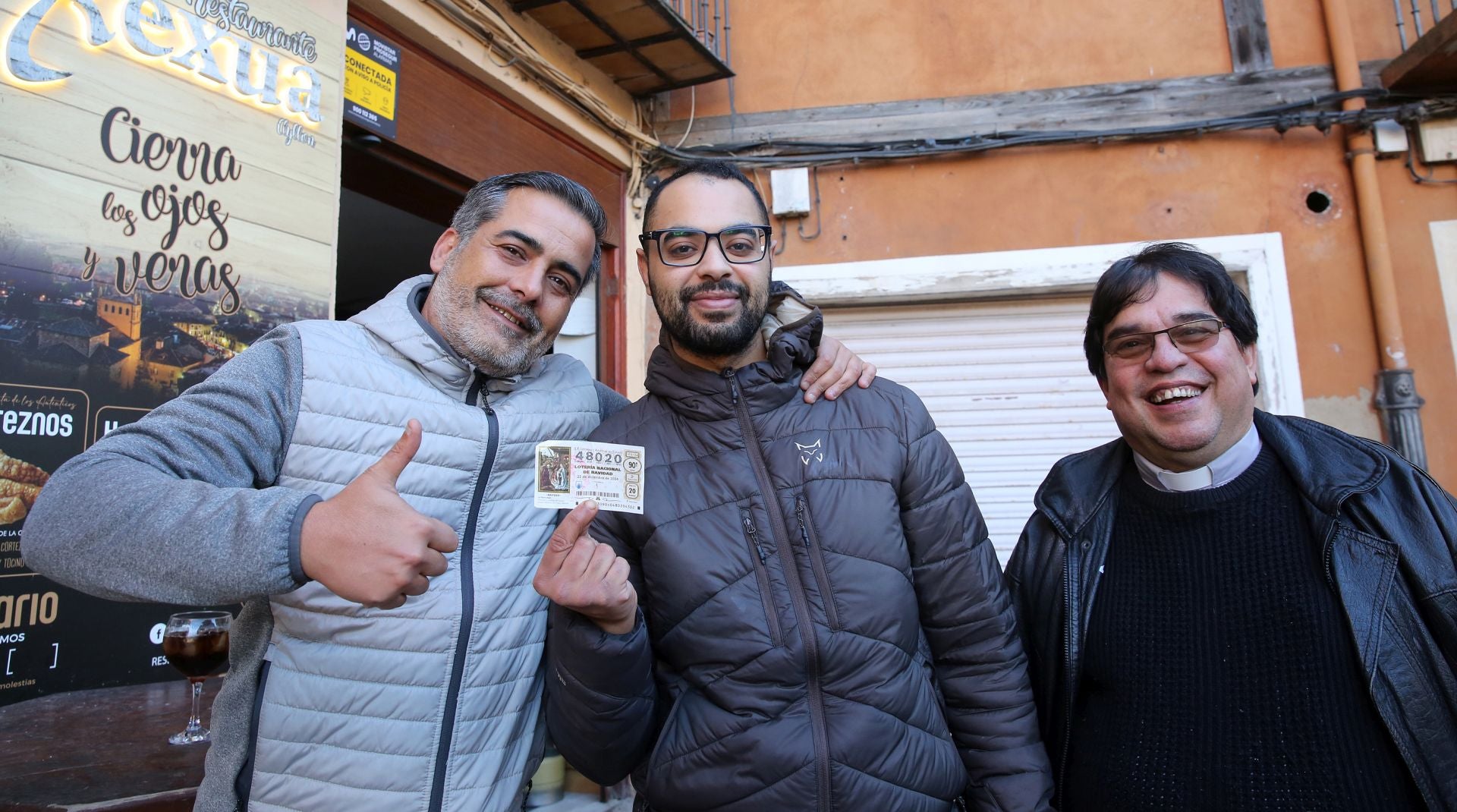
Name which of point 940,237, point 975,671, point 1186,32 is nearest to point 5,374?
point 975,671

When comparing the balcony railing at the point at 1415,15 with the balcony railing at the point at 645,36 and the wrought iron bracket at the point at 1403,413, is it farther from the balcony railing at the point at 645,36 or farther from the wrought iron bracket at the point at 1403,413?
the balcony railing at the point at 645,36

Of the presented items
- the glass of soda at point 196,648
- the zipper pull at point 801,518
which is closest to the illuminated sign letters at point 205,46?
the glass of soda at point 196,648

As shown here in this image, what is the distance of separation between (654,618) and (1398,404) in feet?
15.8

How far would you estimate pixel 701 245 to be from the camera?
6.00ft

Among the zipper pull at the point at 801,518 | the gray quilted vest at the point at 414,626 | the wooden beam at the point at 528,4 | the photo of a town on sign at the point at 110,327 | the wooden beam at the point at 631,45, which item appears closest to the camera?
the gray quilted vest at the point at 414,626

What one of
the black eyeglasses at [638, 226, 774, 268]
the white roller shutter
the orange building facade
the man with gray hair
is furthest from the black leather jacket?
the orange building facade

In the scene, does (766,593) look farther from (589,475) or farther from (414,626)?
(414,626)

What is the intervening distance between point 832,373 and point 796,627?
2.01 ft

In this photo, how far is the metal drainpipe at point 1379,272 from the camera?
14.2ft

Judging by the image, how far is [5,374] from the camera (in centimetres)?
216

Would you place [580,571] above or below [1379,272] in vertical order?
below

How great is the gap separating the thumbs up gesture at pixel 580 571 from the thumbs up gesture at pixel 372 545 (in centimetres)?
26

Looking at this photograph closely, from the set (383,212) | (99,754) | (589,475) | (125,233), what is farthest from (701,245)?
(383,212)

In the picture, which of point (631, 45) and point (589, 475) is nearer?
point (589, 475)
